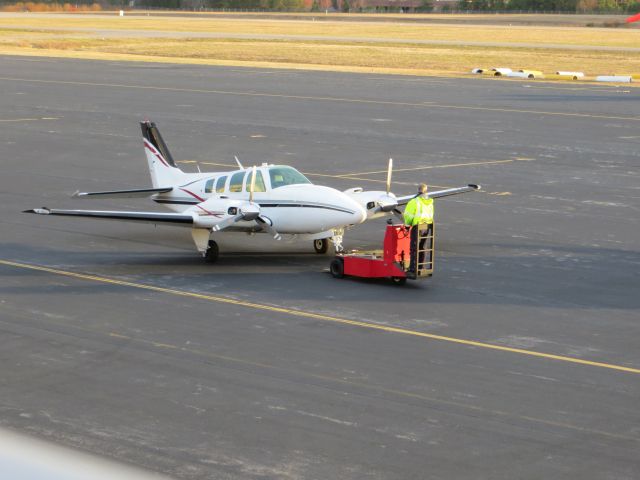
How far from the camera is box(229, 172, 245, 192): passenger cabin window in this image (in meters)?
25.9

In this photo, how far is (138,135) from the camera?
53.7 meters

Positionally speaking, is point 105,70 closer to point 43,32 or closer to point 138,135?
point 138,135

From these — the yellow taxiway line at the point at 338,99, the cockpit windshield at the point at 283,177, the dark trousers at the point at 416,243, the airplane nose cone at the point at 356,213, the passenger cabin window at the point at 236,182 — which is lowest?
the yellow taxiway line at the point at 338,99

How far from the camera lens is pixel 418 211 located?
2341cm

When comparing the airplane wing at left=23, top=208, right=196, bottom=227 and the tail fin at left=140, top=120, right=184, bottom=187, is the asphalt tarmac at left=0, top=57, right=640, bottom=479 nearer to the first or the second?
the airplane wing at left=23, top=208, right=196, bottom=227

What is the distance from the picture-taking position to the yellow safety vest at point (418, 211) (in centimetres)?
2341

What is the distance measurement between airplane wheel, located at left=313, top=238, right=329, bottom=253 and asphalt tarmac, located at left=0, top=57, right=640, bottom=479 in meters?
0.35

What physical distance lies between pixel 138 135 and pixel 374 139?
12353 millimetres

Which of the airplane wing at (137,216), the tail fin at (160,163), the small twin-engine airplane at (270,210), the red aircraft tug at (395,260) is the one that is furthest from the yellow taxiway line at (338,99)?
the airplane wing at (137,216)

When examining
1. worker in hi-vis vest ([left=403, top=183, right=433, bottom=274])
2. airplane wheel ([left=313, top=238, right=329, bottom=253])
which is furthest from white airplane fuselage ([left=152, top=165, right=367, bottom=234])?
airplane wheel ([left=313, top=238, right=329, bottom=253])

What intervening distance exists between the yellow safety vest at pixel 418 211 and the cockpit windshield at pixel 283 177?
10.5ft

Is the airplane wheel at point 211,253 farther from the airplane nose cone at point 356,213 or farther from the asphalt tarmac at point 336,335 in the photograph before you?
the airplane nose cone at point 356,213

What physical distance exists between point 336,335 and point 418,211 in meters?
5.22

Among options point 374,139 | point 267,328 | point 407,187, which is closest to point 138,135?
point 374,139
